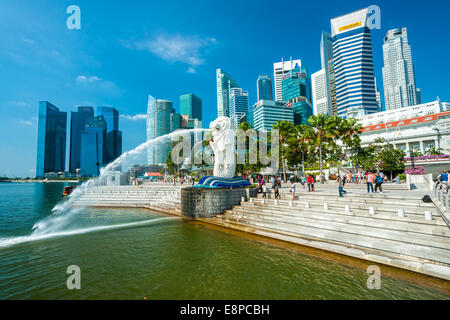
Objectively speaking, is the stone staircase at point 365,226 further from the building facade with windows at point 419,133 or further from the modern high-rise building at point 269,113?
the modern high-rise building at point 269,113

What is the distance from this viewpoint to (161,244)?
11.7m

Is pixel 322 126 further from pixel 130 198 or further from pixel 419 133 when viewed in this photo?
pixel 419 133

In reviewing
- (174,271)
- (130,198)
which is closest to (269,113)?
(130,198)

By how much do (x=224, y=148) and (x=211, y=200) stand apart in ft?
17.4

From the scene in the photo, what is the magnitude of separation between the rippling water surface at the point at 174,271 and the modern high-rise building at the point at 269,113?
136m

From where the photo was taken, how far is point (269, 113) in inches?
5733

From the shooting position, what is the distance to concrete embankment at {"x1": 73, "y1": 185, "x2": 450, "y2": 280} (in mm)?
7996

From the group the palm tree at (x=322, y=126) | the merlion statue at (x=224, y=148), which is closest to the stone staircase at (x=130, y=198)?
the merlion statue at (x=224, y=148)

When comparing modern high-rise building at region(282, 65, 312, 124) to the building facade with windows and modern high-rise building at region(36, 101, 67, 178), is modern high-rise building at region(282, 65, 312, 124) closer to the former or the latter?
the building facade with windows

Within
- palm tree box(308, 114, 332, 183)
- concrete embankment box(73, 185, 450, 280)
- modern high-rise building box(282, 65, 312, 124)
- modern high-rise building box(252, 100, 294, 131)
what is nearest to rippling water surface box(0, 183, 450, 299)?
concrete embankment box(73, 185, 450, 280)
